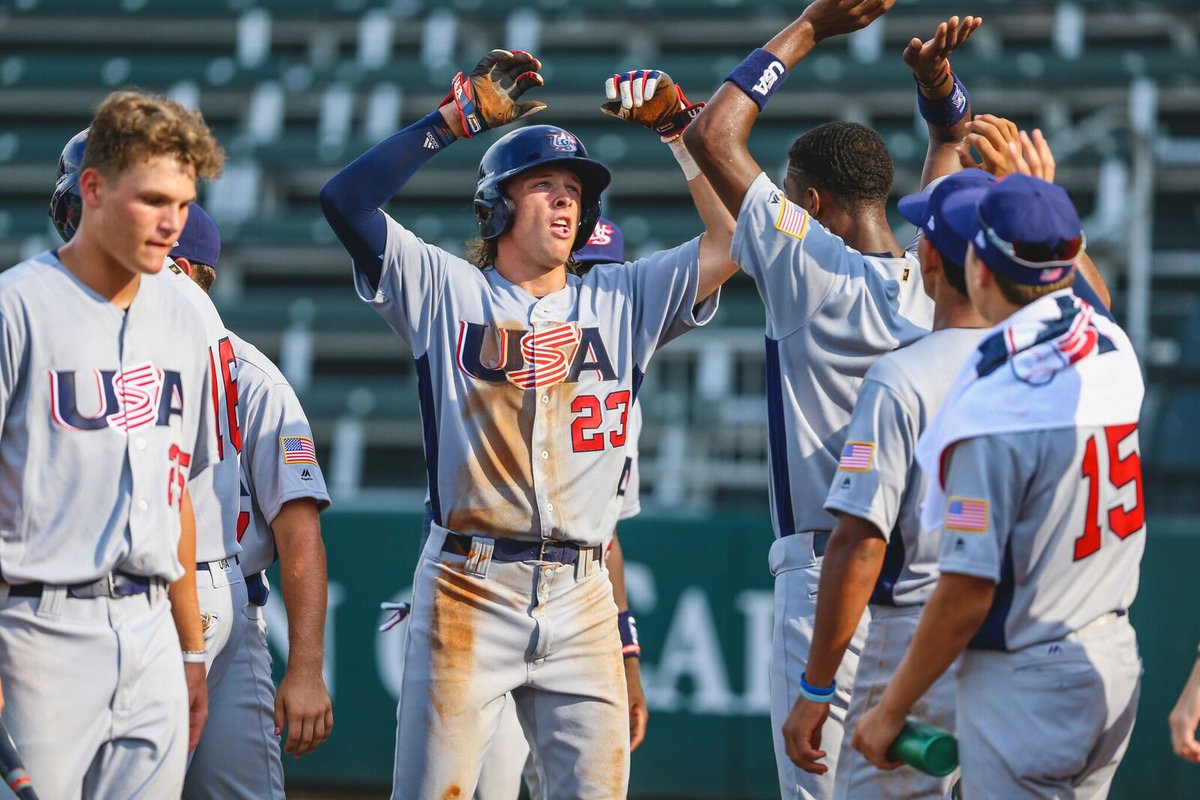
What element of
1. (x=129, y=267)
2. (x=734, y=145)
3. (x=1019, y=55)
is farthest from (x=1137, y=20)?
(x=129, y=267)

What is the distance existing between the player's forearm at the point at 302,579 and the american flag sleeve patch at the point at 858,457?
1.53 metres

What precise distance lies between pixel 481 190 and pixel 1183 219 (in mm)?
8708

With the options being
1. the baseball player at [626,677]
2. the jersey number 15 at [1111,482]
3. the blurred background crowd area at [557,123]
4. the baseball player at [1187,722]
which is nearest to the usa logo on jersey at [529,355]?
the baseball player at [626,677]

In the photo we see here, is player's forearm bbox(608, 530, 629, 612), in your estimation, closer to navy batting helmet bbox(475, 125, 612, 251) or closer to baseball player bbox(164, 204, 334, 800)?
baseball player bbox(164, 204, 334, 800)

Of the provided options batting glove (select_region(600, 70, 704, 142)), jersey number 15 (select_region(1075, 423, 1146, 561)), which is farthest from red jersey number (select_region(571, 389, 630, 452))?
jersey number 15 (select_region(1075, 423, 1146, 561))

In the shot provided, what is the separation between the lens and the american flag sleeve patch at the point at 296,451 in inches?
156

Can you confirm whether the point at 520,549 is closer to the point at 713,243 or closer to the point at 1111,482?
the point at 713,243

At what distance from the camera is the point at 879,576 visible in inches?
132

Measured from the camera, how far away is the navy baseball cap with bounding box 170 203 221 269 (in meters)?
4.05

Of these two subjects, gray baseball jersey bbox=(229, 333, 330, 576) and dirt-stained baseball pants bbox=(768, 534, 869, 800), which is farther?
gray baseball jersey bbox=(229, 333, 330, 576)

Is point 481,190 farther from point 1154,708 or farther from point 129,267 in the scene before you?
point 1154,708

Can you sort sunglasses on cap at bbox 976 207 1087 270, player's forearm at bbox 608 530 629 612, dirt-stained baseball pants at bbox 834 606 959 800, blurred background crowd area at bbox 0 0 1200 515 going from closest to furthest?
sunglasses on cap at bbox 976 207 1087 270 < dirt-stained baseball pants at bbox 834 606 959 800 < player's forearm at bbox 608 530 629 612 < blurred background crowd area at bbox 0 0 1200 515

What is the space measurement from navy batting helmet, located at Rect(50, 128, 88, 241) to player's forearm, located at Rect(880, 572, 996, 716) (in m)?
2.53

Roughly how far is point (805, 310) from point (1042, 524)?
1136 millimetres
